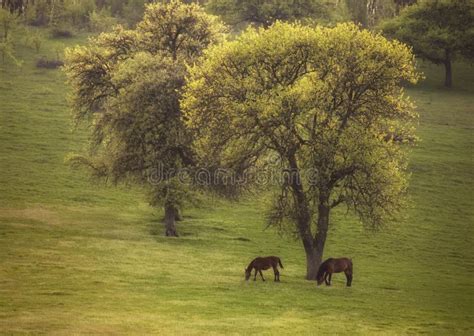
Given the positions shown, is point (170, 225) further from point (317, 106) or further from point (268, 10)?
point (268, 10)

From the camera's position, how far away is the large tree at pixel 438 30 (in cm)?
10681

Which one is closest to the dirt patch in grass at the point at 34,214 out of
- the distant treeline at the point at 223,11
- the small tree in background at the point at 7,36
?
the small tree in background at the point at 7,36

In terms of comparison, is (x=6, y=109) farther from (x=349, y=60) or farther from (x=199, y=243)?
(x=349, y=60)

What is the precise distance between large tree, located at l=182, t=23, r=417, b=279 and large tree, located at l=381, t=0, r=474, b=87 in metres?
63.0

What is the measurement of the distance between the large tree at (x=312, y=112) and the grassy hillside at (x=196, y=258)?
5254 mm

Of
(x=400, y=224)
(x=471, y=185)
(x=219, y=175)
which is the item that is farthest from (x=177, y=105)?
(x=471, y=185)

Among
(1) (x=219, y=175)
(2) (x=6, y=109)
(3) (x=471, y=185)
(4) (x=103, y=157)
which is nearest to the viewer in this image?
(1) (x=219, y=175)

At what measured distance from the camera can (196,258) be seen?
5103 cm

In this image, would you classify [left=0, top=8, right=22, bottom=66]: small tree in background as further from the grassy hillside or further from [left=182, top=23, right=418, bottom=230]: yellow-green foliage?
[left=182, top=23, right=418, bottom=230]: yellow-green foliage

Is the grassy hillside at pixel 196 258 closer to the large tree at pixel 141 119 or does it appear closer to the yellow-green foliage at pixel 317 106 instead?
the large tree at pixel 141 119

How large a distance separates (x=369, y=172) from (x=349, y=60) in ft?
21.2

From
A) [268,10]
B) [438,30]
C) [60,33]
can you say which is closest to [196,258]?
[438,30]

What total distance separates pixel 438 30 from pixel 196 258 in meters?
67.9

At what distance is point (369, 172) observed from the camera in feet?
146
